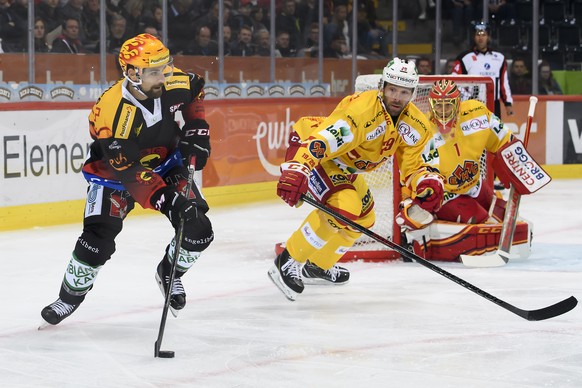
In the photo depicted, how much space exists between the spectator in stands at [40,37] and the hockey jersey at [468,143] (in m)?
2.94

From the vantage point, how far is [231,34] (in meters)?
9.73

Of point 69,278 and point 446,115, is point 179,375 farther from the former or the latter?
point 446,115

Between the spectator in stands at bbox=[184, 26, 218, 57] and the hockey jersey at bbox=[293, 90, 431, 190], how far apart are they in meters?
4.31

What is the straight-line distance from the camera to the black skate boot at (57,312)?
15.0ft

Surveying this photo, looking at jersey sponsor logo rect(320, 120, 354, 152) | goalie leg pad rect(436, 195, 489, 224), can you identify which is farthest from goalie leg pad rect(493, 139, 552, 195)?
jersey sponsor logo rect(320, 120, 354, 152)

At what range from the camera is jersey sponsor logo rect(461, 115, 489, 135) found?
643 centimetres

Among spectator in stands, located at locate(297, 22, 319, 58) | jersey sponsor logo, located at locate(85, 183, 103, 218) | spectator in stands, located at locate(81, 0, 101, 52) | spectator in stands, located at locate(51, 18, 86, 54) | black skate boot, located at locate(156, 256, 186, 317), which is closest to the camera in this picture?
jersey sponsor logo, located at locate(85, 183, 103, 218)

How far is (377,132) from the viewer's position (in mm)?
4945

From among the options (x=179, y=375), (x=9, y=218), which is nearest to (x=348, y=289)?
(x=179, y=375)

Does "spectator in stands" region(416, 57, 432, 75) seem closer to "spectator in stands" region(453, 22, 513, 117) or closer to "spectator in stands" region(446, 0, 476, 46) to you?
"spectator in stands" region(446, 0, 476, 46)

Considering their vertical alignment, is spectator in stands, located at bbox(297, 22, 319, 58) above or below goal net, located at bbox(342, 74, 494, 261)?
above

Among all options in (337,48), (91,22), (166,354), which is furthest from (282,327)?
(337,48)

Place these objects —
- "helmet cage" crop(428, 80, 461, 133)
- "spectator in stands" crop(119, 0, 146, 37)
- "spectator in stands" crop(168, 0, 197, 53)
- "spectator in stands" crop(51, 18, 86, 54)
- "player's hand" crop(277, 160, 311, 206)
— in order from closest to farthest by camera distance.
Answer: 1. "player's hand" crop(277, 160, 311, 206)
2. "helmet cage" crop(428, 80, 461, 133)
3. "spectator in stands" crop(51, 18, 86, 54)
4. "spectator in stands" crop(119, 0, 146, 37)
5. "spectator in stands" crop(168, 0, 197, 53)

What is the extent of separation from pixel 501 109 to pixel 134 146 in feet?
22.0
